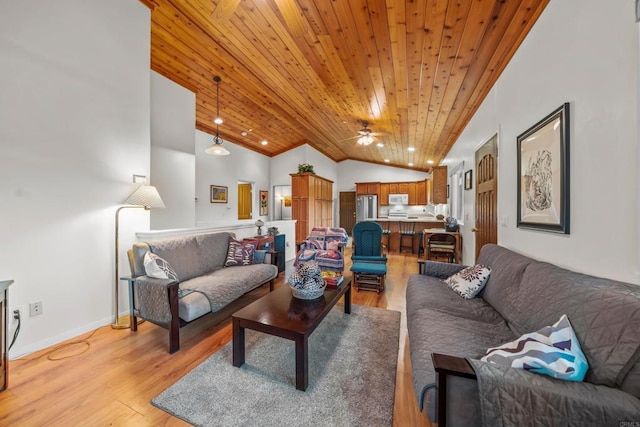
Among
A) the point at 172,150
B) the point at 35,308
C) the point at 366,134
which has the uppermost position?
the point at 366,134

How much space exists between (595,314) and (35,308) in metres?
3.71

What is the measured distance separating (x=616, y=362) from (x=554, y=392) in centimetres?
26

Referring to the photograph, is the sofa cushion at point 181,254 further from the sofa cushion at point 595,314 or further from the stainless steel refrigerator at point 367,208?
the stainless steel refrigerator at point 367,208

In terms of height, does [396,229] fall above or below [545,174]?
below

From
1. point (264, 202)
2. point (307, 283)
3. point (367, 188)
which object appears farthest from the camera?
point (367, 188)

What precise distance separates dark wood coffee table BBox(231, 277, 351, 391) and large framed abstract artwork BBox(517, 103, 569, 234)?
1.71 m

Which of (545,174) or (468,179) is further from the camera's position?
(468,179)

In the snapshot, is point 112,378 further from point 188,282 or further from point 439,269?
point 439,269

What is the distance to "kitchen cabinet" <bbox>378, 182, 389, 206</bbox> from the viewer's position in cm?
881


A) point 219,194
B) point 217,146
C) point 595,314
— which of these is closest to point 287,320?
point 595,314

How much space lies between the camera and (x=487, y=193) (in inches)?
117

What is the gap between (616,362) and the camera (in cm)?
88

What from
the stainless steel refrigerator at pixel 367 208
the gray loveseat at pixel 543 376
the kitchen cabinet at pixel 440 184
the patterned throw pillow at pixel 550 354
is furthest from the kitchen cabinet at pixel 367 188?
the patterned throw pillow at pixel 550 354

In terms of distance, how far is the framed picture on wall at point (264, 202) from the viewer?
290 inches
